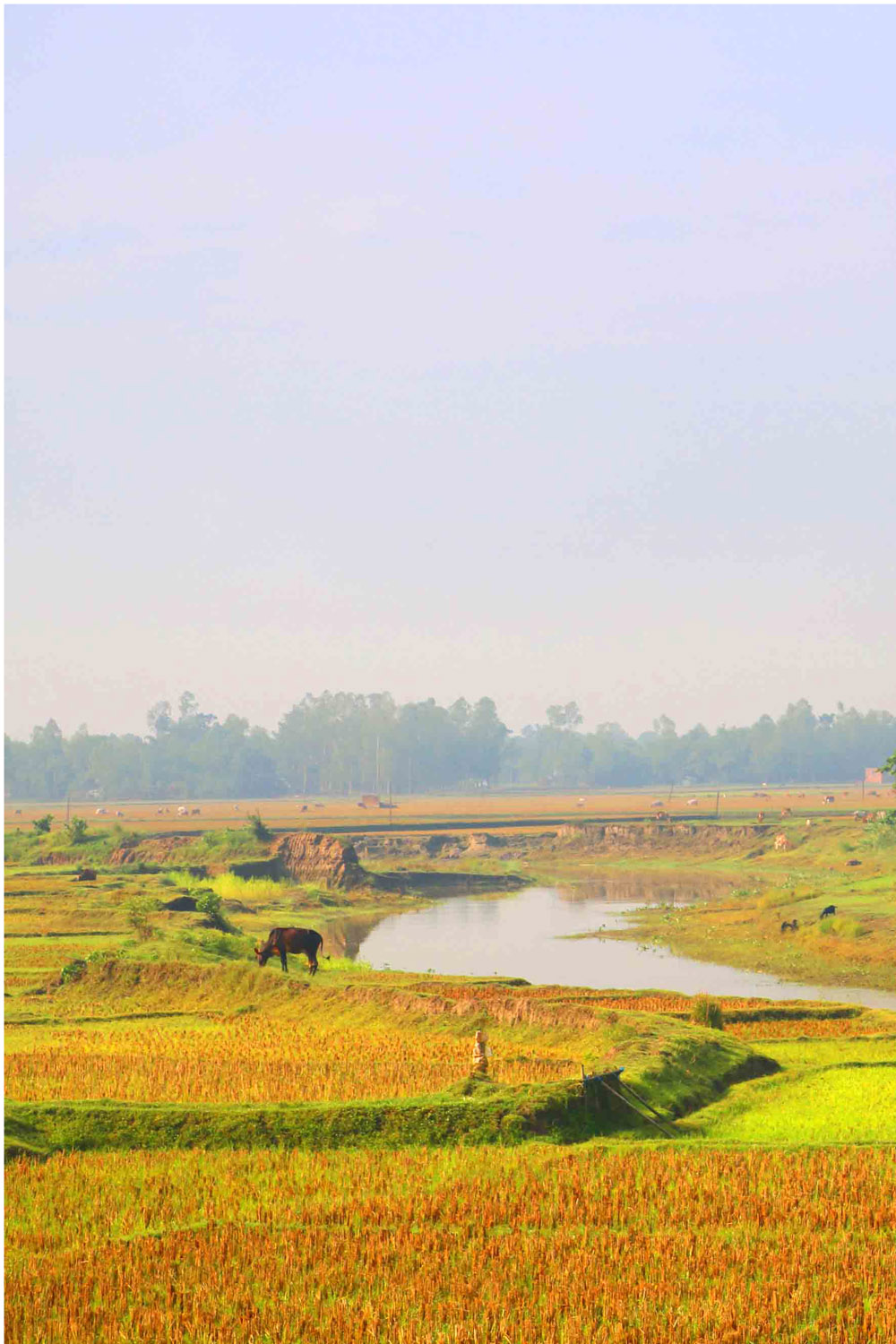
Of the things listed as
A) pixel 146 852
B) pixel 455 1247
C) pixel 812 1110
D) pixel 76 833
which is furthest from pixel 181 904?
pixel 455 1247

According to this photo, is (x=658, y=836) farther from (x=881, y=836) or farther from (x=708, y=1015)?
(x=708, y=1015)

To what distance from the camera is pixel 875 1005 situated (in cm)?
3294

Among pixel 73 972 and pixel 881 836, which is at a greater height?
pixel 881 836

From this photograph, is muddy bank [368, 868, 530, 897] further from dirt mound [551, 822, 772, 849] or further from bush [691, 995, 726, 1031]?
bush [691, 995, 726, 1031]

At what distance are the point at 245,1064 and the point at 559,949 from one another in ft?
89.6

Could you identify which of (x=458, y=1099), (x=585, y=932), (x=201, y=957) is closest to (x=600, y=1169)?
(x=458, y=1099)

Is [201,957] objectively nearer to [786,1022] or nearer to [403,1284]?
[786,1022]

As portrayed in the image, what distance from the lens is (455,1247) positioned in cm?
1100

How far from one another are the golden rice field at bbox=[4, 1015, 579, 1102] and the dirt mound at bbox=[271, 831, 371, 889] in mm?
42675

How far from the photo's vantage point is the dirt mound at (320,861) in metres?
68.2

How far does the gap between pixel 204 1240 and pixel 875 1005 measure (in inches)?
1011

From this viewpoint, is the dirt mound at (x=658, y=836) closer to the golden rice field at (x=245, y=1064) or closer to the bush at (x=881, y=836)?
the bush at (x=881, y=836)

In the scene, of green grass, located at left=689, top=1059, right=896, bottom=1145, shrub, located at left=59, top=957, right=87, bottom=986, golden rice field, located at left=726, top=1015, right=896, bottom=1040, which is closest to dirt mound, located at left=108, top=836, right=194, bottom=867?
shrub, located at left=59, top=957, right=87, bottom=986

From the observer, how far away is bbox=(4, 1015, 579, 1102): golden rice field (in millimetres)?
17375
